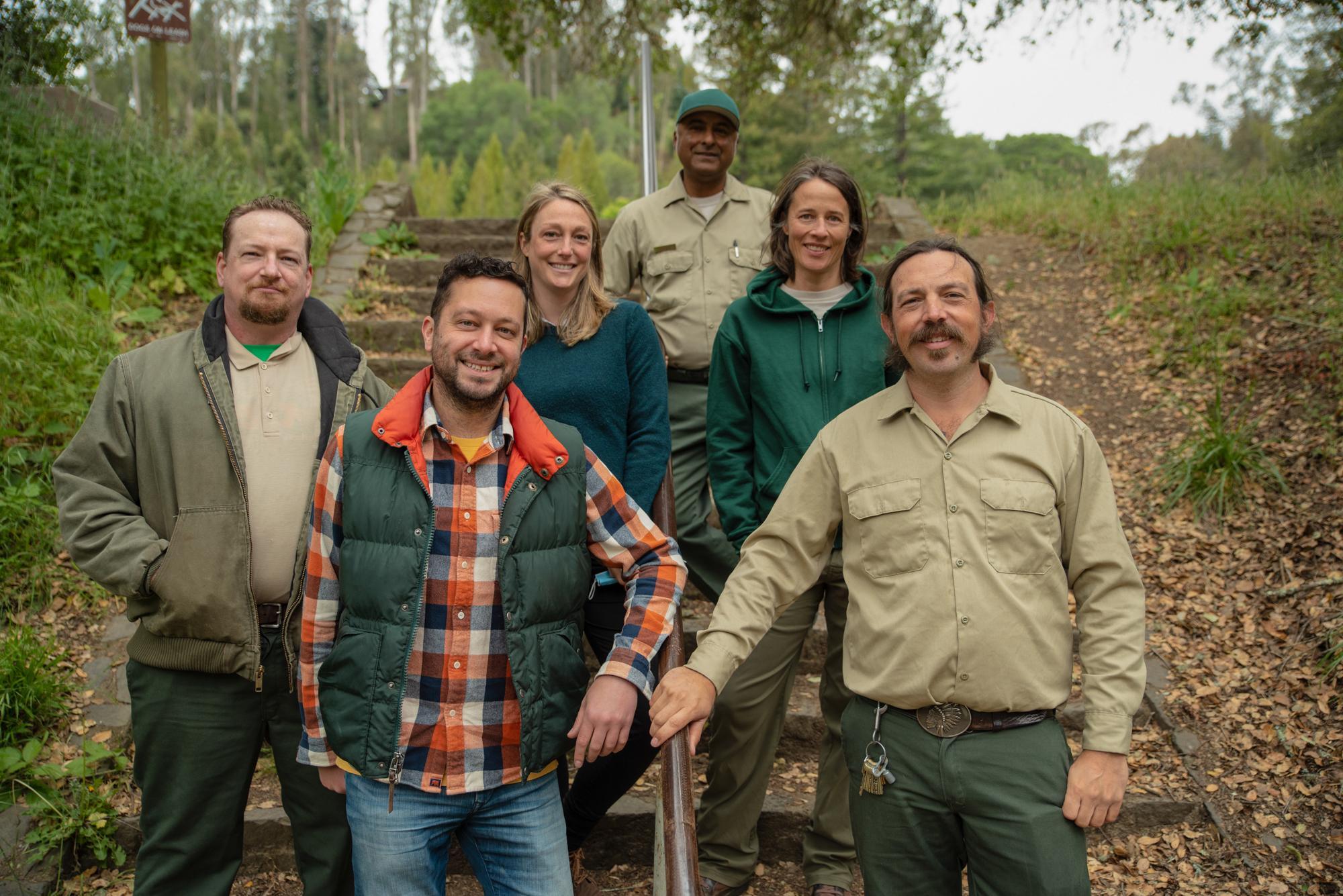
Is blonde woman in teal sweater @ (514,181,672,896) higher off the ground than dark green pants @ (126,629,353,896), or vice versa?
blonde woman in teal sweater @ (514,181,672,896)

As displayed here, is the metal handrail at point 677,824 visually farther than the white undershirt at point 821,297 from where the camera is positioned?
No

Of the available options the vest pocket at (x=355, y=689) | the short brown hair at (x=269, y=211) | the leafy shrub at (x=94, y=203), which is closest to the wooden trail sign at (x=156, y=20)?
the leafy shrub at (x=94, y=203)

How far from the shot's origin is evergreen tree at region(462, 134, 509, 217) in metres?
26.4

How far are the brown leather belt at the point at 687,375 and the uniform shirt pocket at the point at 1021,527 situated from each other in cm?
167

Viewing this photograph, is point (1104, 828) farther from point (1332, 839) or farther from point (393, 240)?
point (393, 240)

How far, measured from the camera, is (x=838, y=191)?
270 centimetres

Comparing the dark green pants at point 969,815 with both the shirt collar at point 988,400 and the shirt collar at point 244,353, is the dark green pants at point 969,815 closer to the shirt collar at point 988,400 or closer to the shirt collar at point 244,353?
the shirt collar at point 988,400

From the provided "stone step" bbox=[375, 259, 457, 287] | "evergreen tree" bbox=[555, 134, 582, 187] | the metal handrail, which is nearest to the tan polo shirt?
the metal handrail

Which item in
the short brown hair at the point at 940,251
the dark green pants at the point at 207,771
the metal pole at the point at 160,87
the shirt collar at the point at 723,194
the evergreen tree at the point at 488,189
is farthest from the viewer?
the evergreen tree at the point at 488,189

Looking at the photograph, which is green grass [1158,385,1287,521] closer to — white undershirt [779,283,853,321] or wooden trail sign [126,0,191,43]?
white undershirt [779,283,853,321]

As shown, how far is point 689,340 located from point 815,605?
1191 mm

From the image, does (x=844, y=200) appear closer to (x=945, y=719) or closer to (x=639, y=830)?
(x=945, y=719)

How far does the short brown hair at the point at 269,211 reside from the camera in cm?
235

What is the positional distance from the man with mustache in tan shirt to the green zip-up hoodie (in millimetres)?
529
